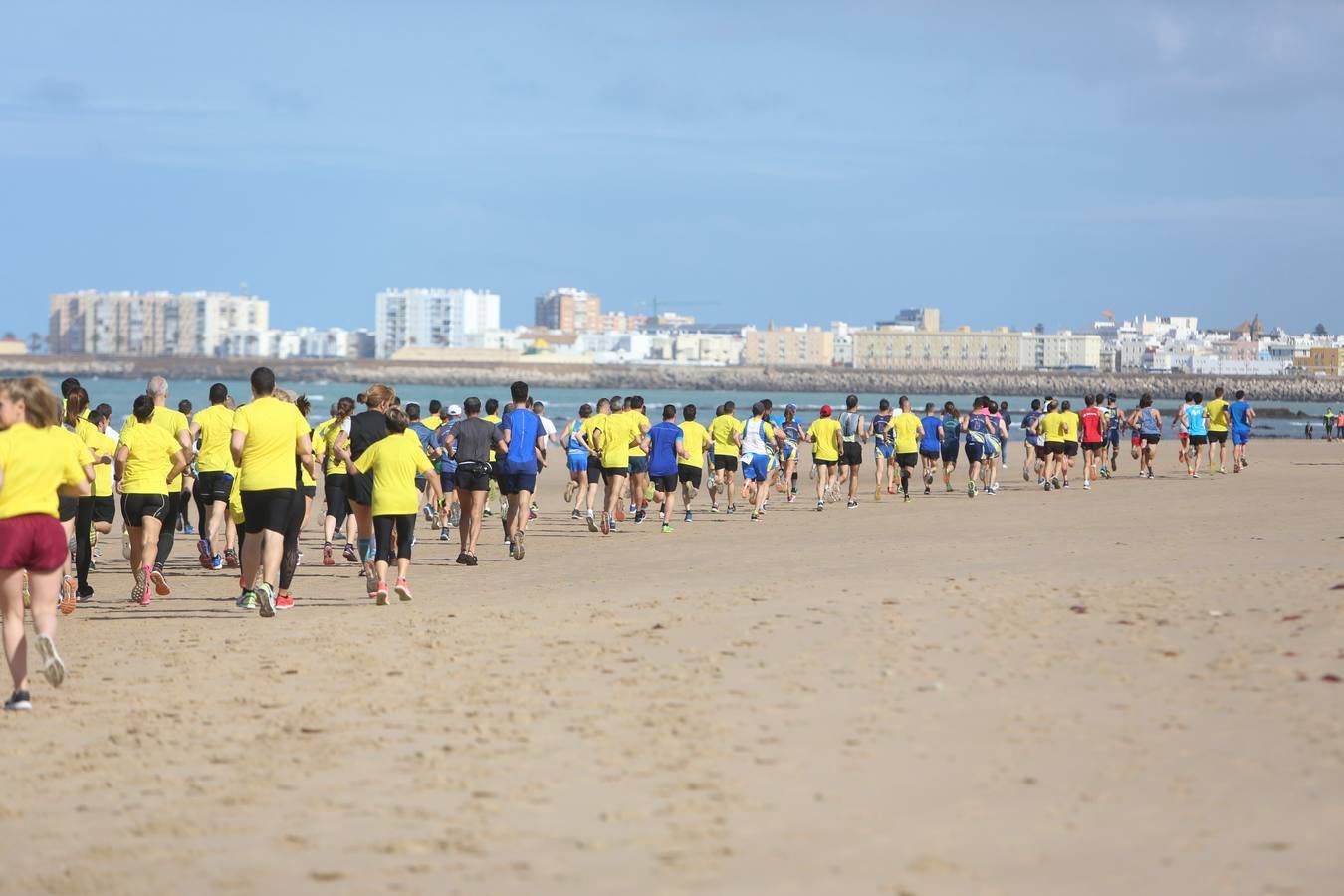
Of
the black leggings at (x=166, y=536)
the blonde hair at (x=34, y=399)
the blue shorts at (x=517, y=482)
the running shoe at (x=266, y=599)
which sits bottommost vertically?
the running shoe at (x=266, y=599)

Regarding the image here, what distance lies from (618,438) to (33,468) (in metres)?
9.85

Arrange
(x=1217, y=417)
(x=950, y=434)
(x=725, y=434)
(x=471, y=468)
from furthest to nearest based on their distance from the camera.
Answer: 1. (x=1217, y=417)
2. (x=950, y=434)
3. (x=725, y=434)
4. (x=471, y=468)

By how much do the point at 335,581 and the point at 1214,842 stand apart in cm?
948

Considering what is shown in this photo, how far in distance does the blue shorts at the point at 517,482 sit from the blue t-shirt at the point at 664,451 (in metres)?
3.45

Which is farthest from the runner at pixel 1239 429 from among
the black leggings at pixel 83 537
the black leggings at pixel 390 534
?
the black leggings at pixel 83 537

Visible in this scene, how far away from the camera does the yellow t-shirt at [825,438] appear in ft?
67.2

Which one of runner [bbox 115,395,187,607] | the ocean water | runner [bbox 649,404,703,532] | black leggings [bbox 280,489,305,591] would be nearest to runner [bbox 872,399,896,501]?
runner [bbox 649,404,703,532]

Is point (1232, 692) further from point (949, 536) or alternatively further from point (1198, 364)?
point (1198, 364)

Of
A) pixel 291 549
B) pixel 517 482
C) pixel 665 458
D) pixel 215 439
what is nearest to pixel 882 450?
pixel 665 458

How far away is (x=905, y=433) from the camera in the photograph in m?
21.8

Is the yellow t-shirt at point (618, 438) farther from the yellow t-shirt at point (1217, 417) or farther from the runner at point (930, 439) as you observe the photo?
the yellow t-shirt at point (1217, 417)

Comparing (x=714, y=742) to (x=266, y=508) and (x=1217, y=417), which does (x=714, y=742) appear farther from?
(x=1217, y=417)

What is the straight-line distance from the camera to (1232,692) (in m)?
6.74

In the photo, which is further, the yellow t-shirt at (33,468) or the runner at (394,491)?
the runner at (394,491)
